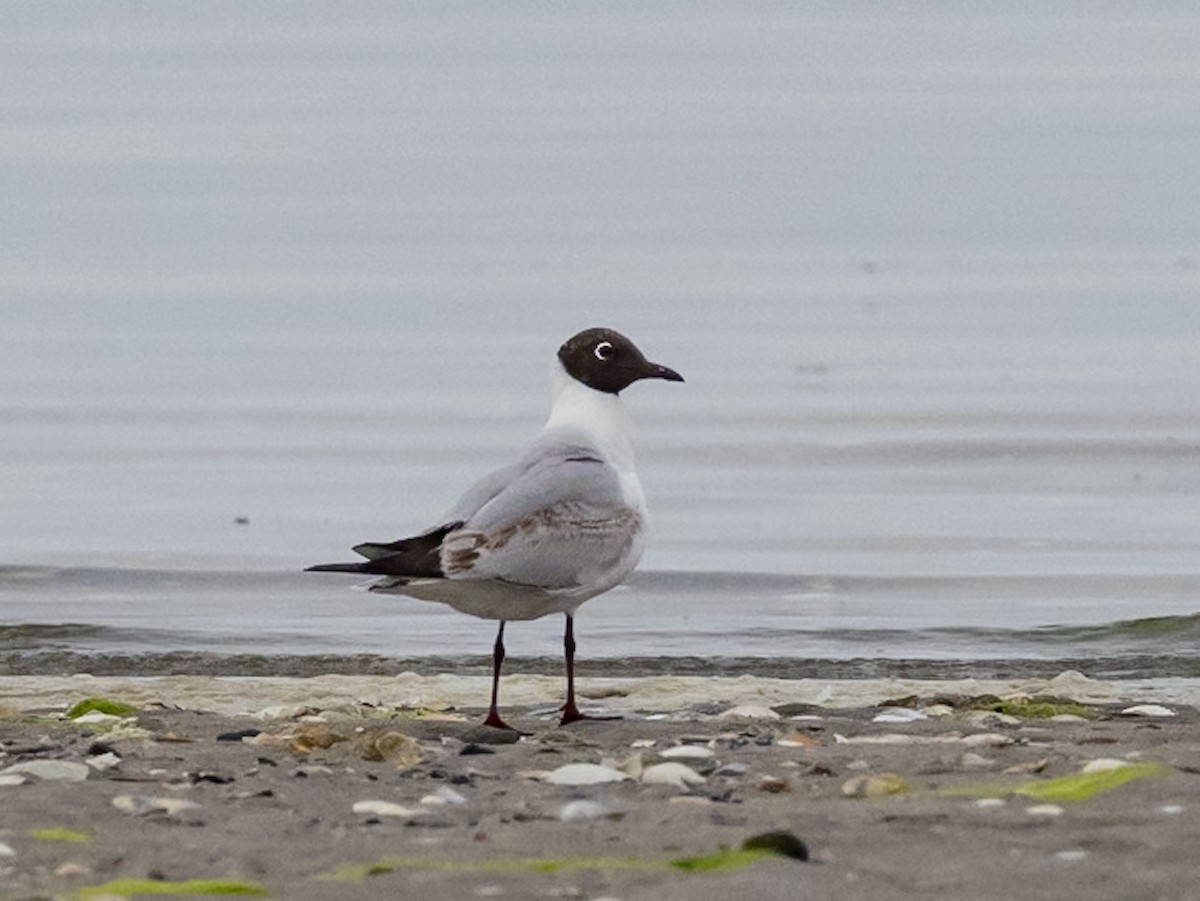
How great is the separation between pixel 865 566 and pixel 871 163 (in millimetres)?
30409

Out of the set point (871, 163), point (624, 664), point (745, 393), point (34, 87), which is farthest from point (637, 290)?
point (34, 87)

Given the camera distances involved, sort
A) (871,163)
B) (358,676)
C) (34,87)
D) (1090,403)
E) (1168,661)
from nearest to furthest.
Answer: (358,676) < (1168,661) < (1090,403) < (871,163) < (34,87)

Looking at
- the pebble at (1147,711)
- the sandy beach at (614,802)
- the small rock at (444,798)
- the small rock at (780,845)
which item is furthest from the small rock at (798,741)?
the small rock at (780,845)

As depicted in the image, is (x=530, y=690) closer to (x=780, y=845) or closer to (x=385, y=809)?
(x=385, y=809)

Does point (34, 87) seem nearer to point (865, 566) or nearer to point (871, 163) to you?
point (871, 163)

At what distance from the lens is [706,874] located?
5867 millimetres

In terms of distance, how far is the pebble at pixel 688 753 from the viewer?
761 centimetres

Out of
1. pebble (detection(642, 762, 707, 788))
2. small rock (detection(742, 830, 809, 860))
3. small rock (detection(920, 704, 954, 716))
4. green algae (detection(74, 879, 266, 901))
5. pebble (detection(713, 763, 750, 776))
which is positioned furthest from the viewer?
small rock (detection(920, 704, 954, 716))

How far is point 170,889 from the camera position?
5.85 metres

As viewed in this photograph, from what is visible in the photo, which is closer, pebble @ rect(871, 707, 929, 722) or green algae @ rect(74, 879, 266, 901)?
green algae @ rect(74, 879, 266, 901)

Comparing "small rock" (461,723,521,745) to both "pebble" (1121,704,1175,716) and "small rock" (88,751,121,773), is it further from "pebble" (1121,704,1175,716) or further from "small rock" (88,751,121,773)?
"pebble" (1121,704,1175,716)

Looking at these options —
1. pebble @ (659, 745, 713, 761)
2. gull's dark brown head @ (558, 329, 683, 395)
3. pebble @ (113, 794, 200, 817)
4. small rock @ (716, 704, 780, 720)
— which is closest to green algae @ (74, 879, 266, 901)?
pebble @ (113, 794, 200, 817)

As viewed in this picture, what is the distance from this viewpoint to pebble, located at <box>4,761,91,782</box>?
7387 millimetres

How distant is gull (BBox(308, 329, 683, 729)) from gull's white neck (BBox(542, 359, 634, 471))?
0.06 meters
